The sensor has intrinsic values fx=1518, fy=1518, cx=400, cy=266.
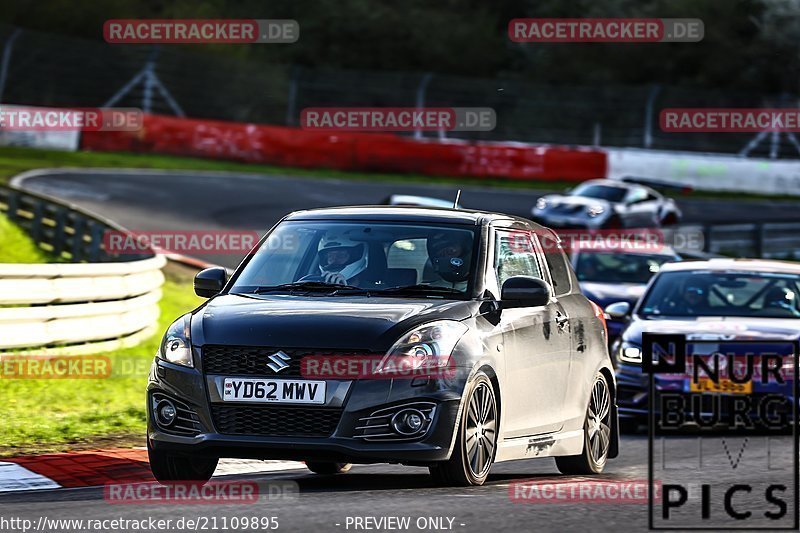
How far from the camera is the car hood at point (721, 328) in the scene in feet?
41.5

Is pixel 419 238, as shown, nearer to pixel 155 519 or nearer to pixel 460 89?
pixel 155 519

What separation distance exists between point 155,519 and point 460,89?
123 ft

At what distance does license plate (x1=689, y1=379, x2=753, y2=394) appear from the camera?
12.4 m

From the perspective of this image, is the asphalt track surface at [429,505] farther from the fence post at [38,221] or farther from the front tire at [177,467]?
the fence post at [38,221]

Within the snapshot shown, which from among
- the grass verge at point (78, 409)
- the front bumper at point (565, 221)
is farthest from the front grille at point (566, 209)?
the grass verge at point (78, 409)

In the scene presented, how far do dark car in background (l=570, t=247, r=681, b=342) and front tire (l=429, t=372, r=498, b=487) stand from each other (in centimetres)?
1063

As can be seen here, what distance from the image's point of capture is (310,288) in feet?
27.7

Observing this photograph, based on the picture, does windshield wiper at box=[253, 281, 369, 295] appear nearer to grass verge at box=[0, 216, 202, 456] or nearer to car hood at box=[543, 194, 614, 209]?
grass verge at box=[0, 216, 202, 456]

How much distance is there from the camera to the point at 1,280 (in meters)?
13.6

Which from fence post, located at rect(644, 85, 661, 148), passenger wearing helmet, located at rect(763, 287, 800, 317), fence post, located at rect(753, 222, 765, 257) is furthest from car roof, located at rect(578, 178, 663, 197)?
passenger wearing helmet, located at rect(763, 287, 800, 317)

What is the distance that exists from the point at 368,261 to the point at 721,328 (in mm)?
5184

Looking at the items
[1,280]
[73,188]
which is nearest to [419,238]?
[1,280]

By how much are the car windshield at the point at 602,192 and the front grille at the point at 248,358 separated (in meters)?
26.1

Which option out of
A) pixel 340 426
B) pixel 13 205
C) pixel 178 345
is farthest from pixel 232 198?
pixel 340 426
